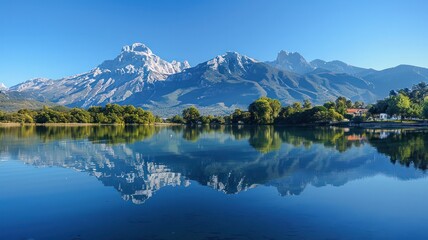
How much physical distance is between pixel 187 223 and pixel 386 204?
1098 cm

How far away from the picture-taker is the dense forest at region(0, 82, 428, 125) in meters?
127

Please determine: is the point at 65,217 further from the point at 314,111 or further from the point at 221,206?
the point at 314,111

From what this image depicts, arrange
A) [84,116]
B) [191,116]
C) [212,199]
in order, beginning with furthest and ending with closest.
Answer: [191,116], [84,116], [212,199]

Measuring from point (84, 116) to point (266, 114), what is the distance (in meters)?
89.6

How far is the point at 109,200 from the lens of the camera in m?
17.7

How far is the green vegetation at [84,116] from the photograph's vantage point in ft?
487

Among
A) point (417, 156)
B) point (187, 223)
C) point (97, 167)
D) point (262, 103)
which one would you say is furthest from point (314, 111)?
point (187, 223)

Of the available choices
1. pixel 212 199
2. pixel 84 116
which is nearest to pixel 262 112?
pixel 84 116

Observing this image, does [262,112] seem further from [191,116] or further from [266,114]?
[191,116]

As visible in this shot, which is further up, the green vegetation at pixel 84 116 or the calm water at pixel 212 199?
the green vegetation at pixel 84 116

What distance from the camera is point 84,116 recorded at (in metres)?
159

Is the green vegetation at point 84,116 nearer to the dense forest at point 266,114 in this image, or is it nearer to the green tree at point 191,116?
the dense forest at point 266,114

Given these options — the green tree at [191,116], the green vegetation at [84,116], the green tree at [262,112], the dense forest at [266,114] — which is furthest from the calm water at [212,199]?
the green tree at [191,116]

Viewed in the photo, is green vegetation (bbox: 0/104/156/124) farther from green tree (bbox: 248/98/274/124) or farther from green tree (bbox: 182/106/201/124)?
green tree (bbox: 248/98/274/124)
